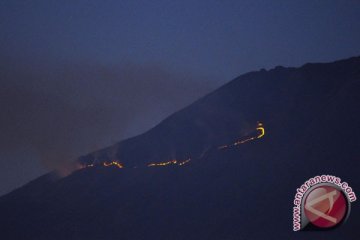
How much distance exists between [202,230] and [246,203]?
812 cm

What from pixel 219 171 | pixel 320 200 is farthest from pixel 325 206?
pixel 219 171

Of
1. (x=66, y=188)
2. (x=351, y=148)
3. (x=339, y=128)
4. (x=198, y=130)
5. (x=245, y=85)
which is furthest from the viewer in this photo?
(x=245, y=85)

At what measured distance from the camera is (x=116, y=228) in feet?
286

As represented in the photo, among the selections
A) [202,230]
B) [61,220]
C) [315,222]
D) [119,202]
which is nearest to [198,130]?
[119,202]

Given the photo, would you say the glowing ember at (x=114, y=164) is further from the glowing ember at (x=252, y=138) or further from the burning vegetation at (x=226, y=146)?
the glowing ember at (x=252, y=138)

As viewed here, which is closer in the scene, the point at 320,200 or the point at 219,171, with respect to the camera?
the point at 320,200

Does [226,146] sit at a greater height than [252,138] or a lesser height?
greater

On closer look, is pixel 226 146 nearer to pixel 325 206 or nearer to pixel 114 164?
pixel 114 164

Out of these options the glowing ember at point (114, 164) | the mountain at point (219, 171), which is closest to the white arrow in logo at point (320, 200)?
the mountain at point (219, 171)

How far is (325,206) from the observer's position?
3294 centimetres

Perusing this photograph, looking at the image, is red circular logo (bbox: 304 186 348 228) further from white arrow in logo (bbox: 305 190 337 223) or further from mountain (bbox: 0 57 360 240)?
mountain (bbox: 0 57 360 240)

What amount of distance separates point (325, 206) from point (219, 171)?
63.5 m

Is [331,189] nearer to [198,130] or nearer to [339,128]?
[339,128]

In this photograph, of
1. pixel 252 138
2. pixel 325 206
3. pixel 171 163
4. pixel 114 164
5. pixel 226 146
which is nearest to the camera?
pixel 325 206
